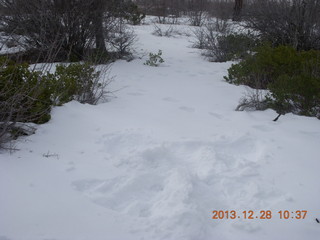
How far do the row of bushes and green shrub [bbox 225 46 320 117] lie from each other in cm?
245

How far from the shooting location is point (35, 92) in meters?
3.35

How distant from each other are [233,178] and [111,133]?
140cm

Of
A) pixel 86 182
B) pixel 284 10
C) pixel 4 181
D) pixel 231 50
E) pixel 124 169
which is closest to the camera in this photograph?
pixel 4 181

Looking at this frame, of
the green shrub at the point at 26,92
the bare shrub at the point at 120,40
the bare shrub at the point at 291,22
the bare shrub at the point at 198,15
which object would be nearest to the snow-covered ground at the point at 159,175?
the green shrub at the point at 26,92

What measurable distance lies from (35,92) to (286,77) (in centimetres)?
321

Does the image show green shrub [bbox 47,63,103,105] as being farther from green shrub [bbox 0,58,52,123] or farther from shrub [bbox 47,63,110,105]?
green shrub [bbox 0,58,52,123]

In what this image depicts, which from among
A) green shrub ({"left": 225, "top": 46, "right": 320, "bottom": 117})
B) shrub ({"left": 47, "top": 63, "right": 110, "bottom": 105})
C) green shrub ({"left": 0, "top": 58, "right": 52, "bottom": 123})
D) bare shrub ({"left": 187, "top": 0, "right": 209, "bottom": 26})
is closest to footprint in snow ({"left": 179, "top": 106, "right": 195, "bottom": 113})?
green shrub ({"left": 225, "top": 46, "right": 320, "bottom": 117})

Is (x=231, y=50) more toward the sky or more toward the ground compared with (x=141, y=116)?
more toward the sky

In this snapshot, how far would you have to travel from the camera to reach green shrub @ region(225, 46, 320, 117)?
4113 mm

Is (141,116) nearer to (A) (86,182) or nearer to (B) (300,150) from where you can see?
(A) (86,182)

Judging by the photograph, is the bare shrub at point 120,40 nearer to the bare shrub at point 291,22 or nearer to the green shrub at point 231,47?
the green shrub at point 231,47

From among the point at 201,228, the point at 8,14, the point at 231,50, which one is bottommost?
the point at 201,228

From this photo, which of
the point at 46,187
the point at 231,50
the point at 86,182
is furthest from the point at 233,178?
the point at 231,50

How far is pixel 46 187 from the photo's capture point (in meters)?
2.43
